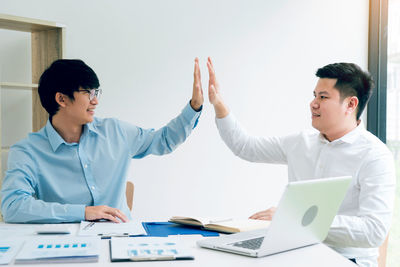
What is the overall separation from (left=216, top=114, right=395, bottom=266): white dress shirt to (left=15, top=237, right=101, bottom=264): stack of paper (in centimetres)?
90

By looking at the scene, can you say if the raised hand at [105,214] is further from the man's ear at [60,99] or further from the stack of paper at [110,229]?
the man's ear at [60,99]

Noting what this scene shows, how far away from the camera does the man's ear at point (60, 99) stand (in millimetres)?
2131

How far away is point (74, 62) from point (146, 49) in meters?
1.26

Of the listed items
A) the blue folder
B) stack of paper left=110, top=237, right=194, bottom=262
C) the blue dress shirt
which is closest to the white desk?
stack of paper left=110, top=237, right=194, bottom=262

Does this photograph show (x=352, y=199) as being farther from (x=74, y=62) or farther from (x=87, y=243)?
(x=74, y=62)

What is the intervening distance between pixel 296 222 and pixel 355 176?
0.72 metres

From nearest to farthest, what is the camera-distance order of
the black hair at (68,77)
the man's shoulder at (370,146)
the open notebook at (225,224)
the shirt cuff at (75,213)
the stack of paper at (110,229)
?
1. the stack of paper at (110,229)
2. the open notebook at (225,224)
3. the shirt cuff at (75,213)
4. the man's shoulder at (370,146)
5. the black hair at (68,77)

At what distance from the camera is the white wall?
3193mm

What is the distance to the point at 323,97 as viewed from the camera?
219 centimetres

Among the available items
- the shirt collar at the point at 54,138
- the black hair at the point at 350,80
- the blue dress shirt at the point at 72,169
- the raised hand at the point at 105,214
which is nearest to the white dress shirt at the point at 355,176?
the black hair at the point at 350,80

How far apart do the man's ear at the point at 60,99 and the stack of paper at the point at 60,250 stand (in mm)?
805

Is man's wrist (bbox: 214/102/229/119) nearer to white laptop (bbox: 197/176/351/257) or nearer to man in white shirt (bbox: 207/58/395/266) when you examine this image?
man in white shirt (bbox: 207/58/395/266)

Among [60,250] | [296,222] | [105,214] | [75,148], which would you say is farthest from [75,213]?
[296,222]

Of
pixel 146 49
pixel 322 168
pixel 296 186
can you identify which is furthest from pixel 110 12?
pixel 296 186
